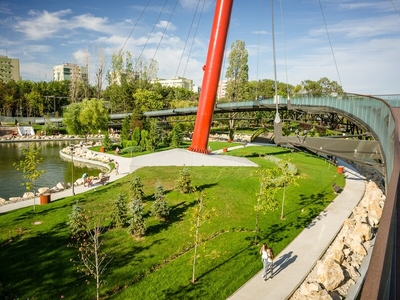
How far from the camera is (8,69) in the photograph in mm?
121625

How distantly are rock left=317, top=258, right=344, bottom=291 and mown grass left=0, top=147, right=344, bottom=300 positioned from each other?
2194mm

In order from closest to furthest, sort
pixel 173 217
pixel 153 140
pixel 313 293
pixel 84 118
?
pixel 313 293 < pixel 173 217 < pixel 153 140 < pixel 84 118

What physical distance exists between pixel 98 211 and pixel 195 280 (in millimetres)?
7336

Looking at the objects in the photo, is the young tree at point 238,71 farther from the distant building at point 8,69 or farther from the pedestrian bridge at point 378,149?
the distant building at point 8,69

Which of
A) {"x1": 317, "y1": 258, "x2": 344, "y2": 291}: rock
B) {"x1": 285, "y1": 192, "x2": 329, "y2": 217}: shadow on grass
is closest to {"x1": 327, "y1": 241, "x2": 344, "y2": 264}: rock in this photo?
{"x1": 317, "y1": 258, "x2": 344, "y2": 291}: rock

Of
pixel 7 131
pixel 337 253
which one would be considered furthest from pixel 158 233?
pixel 7 131

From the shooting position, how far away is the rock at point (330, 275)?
9906 mm

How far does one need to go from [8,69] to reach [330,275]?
14289 cm

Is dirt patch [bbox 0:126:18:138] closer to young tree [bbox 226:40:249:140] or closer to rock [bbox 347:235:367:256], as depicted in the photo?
young tree [bbox 226:40:249:140]

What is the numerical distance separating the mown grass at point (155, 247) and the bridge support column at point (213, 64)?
8.52 meters

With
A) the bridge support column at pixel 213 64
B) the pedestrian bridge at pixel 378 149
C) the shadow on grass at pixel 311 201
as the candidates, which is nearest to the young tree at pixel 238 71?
the pedestrian bridge at pixel 378 149

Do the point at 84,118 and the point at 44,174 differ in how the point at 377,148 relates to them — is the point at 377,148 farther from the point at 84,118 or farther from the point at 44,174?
the point at 84,118

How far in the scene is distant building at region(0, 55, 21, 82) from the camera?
11969 centimetres

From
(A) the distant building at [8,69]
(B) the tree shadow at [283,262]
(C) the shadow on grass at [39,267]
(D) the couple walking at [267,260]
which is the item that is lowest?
(B) the tree shadow at [283,262]
